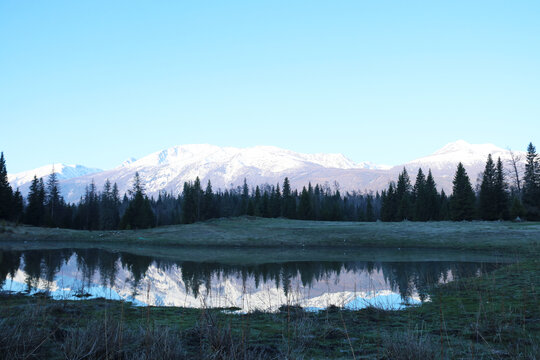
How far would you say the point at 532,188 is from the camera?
239 ft

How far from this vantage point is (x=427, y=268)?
90.1ft

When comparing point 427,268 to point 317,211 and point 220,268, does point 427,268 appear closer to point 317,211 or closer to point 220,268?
point 220,268

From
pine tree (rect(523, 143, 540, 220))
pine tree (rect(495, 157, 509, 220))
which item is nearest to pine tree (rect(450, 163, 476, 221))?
pine tree (rect(495, 157, 509, 220))

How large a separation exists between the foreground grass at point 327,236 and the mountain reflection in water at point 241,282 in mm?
16306

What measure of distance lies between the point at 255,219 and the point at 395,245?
4047 cm

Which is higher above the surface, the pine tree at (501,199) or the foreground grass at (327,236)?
the pine tree at (501,199)

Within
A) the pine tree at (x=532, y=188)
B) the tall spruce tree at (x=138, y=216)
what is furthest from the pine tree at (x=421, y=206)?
the tall spruce tree at (x=138, y=216)

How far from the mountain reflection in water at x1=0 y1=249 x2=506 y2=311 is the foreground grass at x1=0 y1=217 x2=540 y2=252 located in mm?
16306

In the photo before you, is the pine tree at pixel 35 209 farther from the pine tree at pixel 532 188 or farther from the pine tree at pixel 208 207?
the pine tree at pixel 532 188

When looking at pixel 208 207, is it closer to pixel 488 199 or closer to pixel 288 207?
pixel 288 207

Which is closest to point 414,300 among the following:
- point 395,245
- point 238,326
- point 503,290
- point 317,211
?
point 503,290

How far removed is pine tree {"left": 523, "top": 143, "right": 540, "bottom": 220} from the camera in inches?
2761

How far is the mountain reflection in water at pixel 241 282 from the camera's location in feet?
51.8

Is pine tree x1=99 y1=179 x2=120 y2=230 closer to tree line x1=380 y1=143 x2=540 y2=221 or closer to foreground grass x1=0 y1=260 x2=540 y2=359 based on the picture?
tree line x1=380 y1=143 x2=540 y2=221
